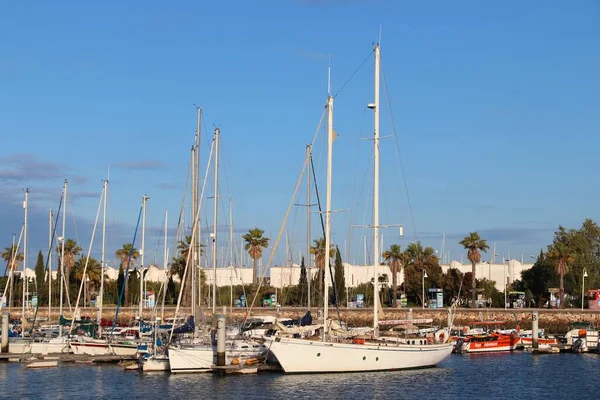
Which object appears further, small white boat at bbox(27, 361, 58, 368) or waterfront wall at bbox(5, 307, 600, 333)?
waterfront wall at bbox(5, 307, 600, 333)

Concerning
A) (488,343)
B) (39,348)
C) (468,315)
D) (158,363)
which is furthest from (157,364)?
(468,315)

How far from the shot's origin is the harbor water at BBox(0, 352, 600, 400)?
1801 inches

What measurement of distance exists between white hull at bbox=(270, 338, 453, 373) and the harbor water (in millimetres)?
506

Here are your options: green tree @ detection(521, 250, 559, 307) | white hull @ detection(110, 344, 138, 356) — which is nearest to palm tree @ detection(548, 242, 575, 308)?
green tree @ detection(521, 250, 559, 307)

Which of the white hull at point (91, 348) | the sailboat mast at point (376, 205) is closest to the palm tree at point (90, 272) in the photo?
the white hull at point (91, 348)

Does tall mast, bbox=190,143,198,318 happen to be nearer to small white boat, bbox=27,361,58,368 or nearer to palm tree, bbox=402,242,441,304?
small white boat, bbox=27,361,58,368

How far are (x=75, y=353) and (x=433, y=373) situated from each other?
85.4 feet

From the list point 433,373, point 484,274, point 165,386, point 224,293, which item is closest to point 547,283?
point 484,274

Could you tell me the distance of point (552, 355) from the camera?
2805 inches

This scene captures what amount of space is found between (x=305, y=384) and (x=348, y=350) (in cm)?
404

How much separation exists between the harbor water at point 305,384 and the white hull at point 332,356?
0.51 metres

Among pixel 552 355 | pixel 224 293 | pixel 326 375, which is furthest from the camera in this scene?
pixel 224 293

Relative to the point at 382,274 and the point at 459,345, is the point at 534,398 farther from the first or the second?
the point at 382,274

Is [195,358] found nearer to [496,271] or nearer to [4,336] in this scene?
[4,336]
